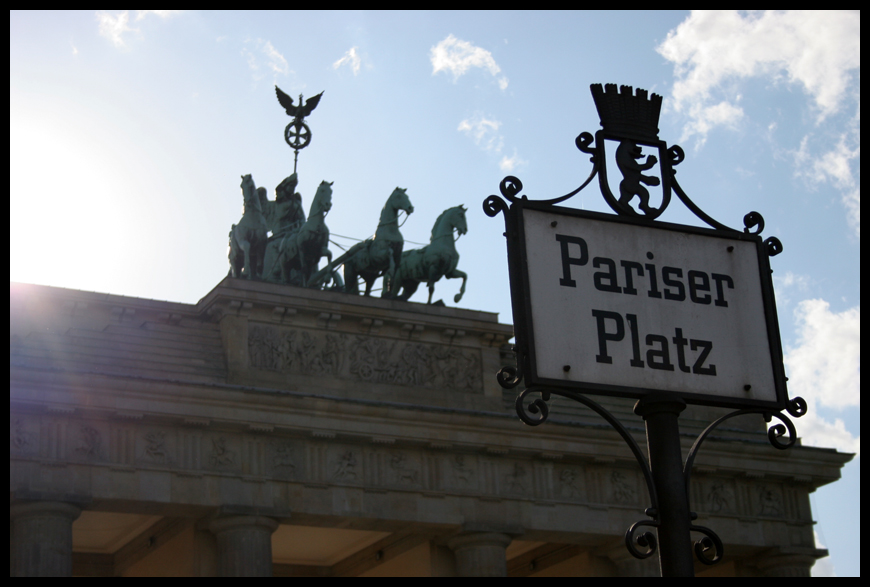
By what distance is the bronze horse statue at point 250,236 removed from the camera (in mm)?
Answer: 31969

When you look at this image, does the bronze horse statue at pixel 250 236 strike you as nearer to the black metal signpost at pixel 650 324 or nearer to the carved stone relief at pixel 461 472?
the carved stone relief at pixel 461 472

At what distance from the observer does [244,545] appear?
27.2 metres

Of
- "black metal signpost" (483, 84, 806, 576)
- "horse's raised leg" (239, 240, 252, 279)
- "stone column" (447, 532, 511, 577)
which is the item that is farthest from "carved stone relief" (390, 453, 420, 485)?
"black metal signpost" (483, 84, 806, 576)

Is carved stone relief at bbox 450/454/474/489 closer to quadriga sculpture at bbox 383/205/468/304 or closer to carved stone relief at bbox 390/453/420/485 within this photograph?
carved stone relief at bbox 390/453/420/485

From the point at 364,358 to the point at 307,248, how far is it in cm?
311

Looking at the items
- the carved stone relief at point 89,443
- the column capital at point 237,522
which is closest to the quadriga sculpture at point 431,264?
the column capital at point 237,522

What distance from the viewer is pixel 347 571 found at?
33.4 m

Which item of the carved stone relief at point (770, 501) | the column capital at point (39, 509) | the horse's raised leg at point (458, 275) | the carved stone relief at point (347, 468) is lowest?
the column capital at point (39, 509)

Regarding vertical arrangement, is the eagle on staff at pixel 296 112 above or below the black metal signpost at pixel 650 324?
above

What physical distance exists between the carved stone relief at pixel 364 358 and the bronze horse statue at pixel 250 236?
2.22m

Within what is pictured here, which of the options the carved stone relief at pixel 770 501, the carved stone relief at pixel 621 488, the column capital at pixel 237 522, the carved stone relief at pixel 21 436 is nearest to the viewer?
the carved stone relief at pixel 21 436

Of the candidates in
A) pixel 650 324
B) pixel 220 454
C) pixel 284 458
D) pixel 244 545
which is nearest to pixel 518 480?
pixel 284 458

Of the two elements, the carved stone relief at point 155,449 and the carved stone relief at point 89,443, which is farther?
the carved stone relief at point 155,449

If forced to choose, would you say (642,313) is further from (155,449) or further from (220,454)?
(220,454)
